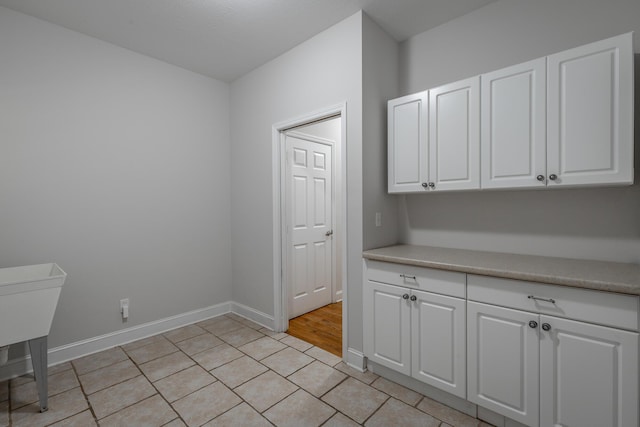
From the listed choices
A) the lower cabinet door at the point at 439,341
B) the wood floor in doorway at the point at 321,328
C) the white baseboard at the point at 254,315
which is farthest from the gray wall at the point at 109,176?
the lower cabinet door at the point at 439,341

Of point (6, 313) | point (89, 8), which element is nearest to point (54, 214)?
point (6, 313)

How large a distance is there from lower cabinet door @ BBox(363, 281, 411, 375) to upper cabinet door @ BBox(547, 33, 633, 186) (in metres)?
1.17

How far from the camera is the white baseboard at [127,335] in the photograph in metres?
2.26

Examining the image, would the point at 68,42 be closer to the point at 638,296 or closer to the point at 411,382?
the point at 411,382

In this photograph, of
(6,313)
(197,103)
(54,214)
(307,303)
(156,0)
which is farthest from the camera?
(307,303)

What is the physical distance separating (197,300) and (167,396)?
54.5 inches

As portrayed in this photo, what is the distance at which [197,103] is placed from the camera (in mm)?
3309

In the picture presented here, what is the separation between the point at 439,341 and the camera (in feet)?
6.13

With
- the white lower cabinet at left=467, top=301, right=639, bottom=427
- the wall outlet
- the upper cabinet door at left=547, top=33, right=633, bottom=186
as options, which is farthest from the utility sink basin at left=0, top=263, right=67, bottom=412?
the upper cabinet door at left=547, top=33, right=633, bottom=186

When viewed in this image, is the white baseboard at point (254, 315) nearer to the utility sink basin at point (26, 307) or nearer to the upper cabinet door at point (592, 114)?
the utility sink basin at point (26, 307)

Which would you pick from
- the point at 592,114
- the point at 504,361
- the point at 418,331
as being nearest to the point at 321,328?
the point at 418,331

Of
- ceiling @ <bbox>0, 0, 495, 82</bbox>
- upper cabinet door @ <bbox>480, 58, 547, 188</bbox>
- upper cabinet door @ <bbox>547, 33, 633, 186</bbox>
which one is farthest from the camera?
ceiling @ <bbox>0, 0, 495, 82</bbox>

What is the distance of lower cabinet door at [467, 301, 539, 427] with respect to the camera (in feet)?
5.06

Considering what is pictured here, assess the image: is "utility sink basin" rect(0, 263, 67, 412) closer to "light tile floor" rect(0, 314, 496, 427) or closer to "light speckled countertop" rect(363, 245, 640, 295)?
"light tile floor" rect(0, 314, 496, 427)
